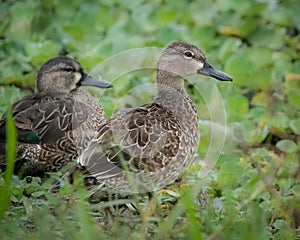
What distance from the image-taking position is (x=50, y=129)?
6281 millimetres

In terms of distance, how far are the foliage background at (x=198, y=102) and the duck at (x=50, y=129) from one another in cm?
25

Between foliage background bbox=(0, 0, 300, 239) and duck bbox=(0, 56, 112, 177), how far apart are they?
25 centimetres

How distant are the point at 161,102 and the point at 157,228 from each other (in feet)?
4.61

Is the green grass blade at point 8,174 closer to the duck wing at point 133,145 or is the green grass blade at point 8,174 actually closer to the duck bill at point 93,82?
the duck wing at point 133,145

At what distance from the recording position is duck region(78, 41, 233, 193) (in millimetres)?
5676

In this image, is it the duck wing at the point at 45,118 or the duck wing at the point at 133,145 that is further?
the duck wing at the point at 45,118

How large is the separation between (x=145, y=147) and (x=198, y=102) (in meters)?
1.97

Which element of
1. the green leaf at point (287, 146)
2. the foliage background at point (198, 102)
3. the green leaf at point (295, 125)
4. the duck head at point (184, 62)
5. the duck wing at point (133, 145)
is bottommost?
the green leaf at point (287, 146)

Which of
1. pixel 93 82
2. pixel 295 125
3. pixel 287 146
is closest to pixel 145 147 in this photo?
pixel 93 82

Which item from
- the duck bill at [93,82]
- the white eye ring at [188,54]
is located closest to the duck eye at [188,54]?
the white eye ring at [188,54]

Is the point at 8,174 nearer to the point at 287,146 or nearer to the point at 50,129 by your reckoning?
the point at 50,129

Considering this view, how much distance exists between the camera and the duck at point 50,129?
6199 mm

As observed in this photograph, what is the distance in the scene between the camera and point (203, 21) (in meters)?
9.04

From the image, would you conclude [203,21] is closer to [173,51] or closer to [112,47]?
[112,47]
